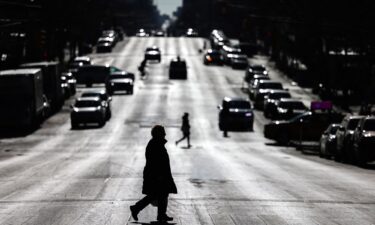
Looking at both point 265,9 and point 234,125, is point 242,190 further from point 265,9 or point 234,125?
point 265,9

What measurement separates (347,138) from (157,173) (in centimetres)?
2002

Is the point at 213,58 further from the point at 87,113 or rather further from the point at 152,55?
the point at 87,113

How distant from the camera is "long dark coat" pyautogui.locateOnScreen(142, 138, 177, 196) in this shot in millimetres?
16219

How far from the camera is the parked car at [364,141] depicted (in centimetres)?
3269

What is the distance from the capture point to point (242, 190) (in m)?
22.5

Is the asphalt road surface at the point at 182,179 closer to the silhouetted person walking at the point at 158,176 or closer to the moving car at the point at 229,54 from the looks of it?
the silhouetted person walking at the point at 158,176

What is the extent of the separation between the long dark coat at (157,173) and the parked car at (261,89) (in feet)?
184

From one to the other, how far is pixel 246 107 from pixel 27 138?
12.8 metres

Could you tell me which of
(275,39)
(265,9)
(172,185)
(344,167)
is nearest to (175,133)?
(344,167)

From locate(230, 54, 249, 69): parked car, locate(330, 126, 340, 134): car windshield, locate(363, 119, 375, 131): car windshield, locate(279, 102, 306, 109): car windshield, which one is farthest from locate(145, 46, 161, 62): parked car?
locate(363, 119, 375, 131): car windshield

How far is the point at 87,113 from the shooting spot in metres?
59.1

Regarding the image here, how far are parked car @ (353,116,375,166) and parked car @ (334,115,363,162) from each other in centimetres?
88

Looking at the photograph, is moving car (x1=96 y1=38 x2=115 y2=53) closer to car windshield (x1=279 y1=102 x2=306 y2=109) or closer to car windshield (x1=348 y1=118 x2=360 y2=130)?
car windshield (x1=279 y1=102 x2=306 y2=109)

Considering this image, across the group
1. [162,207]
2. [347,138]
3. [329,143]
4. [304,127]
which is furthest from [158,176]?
[304,127]
